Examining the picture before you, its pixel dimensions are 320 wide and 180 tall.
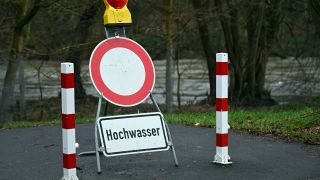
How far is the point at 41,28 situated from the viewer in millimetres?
21250

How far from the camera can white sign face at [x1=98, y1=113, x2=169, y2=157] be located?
6973 millimetres

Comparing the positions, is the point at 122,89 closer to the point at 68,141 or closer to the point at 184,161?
the point at 184,161

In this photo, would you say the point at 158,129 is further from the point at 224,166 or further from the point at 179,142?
the point at 179,142

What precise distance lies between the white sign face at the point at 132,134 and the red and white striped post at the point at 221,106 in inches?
23.9

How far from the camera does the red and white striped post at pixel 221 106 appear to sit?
7.13 metres

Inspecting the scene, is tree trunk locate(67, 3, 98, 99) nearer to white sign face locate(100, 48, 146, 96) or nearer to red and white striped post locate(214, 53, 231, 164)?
white sign face locate(100, 48, 146, 96)

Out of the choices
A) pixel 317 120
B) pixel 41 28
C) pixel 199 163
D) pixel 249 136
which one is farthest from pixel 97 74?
pixel 41 28

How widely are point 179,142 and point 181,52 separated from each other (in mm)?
14951

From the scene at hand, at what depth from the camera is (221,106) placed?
7.20 m

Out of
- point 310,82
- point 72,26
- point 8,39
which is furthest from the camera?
point 72,26

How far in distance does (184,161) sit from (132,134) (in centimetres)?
77

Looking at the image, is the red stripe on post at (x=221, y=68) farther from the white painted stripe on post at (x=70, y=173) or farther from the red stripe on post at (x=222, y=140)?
the white painted stripe on post at (x=70, y=173)

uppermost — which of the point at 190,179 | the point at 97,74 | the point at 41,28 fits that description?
the point at 41,28

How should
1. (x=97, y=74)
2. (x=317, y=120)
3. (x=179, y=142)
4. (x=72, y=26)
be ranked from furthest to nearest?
(x=72, y=26)
(x=317, y=120)
(x=179, y=142)
(x=97, y=74)
